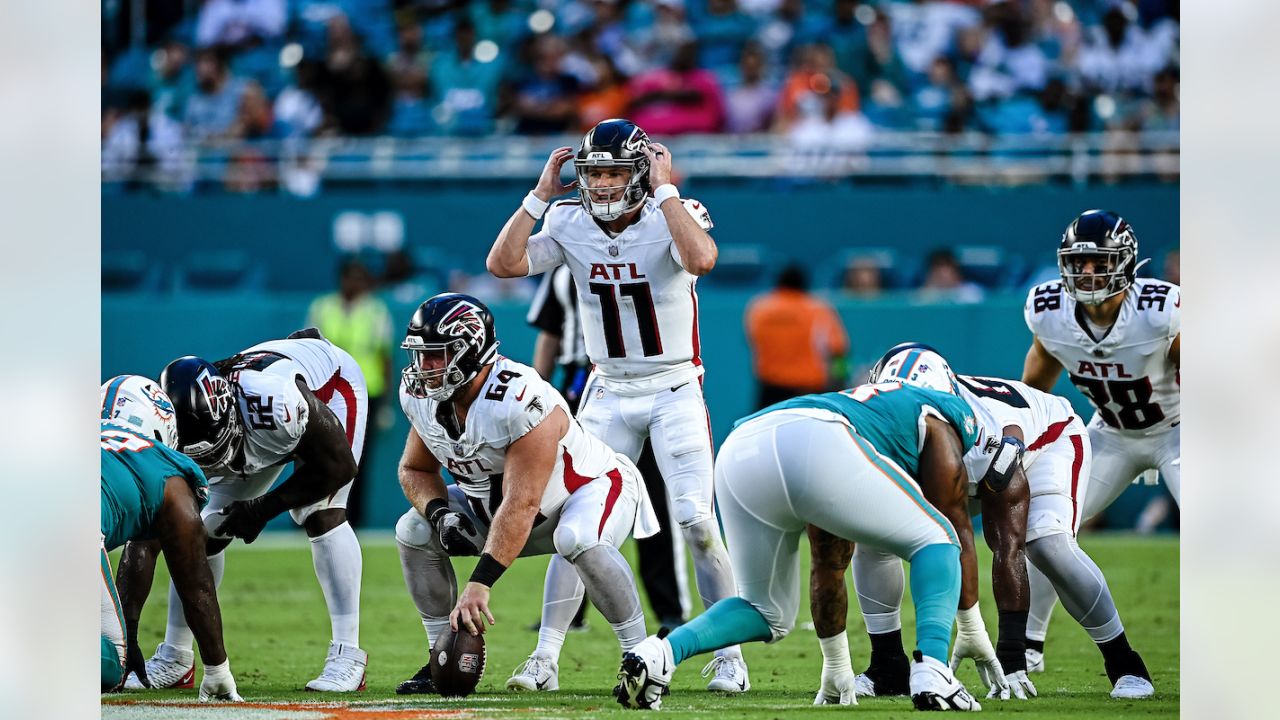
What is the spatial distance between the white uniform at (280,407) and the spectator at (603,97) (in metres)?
7.47

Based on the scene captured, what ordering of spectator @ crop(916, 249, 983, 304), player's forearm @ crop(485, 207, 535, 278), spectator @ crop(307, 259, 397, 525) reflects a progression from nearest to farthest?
player's forearm @ crop(485, 207, 535, 278)
spectator @ crop(307, 259, 397, 525)
spectator @ crop(916, 249, 983, 304)

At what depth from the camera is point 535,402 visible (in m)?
5.45

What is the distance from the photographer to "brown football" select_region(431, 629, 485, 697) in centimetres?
529

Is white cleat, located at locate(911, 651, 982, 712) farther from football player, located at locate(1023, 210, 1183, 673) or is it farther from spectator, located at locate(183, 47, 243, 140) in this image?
spectator, located at locate(183, 47, 243, 140)

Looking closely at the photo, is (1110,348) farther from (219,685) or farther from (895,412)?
(219,685)

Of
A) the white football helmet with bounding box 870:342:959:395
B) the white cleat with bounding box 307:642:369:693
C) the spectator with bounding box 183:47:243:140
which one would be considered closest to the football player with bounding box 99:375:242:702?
the white cleat with bounding box 307:642:369:693

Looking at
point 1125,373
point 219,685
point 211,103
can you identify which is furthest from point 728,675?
point 211,103

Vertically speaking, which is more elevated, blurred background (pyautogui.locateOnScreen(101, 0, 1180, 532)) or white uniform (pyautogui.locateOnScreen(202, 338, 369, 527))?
blurred background (pyautogui.locateOnScreen(101, 0, 1180, 532))

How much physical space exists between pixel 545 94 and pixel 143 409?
8.97 m

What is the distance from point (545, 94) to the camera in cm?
1416

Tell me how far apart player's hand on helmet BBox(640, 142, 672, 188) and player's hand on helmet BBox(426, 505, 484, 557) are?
149cm
